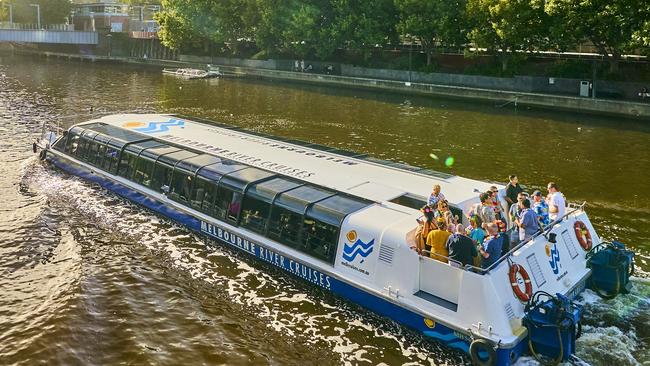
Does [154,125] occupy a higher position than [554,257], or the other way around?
[154,125]

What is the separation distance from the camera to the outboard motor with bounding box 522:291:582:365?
13.9 m

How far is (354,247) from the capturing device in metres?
17.0

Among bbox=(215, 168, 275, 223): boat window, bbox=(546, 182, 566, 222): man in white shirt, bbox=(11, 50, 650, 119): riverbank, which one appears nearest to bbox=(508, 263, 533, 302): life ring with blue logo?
bbox=(546, 182, 566, 222): man in white shirt

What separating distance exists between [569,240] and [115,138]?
67.4 ft

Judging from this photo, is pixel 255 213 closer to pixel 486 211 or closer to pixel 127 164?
pixel 486 211

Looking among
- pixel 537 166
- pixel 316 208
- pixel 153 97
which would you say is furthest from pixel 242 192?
pixel 153 97

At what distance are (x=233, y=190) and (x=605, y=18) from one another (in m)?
43.2

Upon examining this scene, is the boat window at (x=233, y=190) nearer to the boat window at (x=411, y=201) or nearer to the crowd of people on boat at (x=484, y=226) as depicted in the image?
the boat window at (x=411, y=201)

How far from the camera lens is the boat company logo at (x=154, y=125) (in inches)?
1155

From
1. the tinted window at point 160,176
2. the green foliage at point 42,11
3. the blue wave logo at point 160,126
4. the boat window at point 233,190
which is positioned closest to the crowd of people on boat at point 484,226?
the boat window at point 233,190

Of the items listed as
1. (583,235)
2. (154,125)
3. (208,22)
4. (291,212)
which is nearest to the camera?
(583,235)

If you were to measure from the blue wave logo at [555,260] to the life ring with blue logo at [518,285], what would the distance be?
1598 millimetres

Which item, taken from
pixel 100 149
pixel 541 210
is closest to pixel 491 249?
pixel 541 210

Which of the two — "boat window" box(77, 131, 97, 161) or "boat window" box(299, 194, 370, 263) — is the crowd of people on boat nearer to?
"boat window" box(299, 194, 370, 263)
